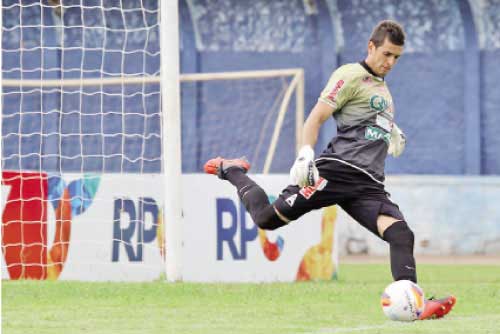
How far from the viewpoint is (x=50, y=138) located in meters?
18.3

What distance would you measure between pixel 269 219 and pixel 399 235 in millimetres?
949

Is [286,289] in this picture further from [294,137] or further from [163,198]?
[294,137]

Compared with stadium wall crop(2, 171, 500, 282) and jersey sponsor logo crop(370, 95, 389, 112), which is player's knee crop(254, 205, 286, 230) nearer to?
jersey sponsor logo crop(370, 95, 389, 112)

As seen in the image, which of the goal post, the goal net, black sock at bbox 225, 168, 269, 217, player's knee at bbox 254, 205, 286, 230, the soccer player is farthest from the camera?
the goal net

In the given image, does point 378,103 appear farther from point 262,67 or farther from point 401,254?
point 262,67

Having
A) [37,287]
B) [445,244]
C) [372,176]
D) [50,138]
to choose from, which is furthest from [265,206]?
[50,138]

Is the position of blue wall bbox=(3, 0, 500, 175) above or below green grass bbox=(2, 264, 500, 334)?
above

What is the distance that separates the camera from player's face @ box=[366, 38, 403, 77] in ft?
26.2

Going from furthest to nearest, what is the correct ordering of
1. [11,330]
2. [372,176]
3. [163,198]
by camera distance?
[163,198] → [372,176] → [11,330]

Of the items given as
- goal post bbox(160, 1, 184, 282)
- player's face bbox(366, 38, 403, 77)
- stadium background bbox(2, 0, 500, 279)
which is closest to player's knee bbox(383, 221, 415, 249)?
player's face bbox(366, 38, 403, 77)

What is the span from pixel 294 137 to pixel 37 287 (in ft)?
27.9

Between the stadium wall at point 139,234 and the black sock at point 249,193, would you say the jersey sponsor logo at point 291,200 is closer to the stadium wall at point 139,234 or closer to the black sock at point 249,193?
the black sock at point 249,193

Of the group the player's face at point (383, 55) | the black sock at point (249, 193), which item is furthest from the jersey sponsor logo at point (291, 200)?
the player's face at point (383, 55)

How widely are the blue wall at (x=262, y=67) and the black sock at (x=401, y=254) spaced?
Result: 10.5 metres
